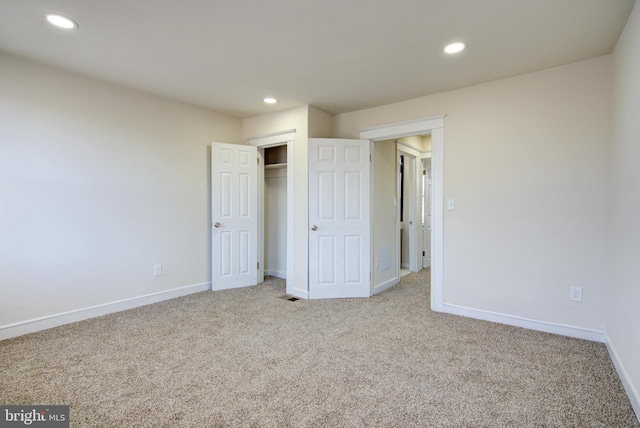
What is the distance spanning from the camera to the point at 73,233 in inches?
118

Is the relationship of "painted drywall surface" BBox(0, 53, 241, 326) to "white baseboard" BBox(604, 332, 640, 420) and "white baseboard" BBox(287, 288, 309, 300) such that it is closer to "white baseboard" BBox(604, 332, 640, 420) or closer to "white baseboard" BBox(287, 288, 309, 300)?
"white baseboard" BBox(287, 288, 309, 300)

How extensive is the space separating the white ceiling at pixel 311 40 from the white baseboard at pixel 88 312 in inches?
90.5

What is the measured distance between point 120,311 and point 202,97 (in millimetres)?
2540

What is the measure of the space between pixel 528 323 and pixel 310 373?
7.06 ft

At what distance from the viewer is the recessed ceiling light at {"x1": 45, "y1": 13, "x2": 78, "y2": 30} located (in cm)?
209

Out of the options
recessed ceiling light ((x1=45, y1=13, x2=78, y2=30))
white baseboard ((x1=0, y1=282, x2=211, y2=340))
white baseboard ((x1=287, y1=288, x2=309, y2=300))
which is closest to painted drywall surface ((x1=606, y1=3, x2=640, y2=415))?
white baseboard ((x1=287, y1=288, x2=309, y2=300))

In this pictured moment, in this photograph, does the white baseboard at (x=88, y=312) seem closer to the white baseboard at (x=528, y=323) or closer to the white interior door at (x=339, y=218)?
the white interior door at (x=339, y=218)

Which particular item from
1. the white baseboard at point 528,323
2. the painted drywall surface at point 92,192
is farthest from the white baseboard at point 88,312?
the white baseboard at point 528,323

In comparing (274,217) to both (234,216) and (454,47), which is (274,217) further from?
(454,47)

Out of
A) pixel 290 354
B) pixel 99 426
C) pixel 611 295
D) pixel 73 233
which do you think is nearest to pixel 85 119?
pixel 73 233

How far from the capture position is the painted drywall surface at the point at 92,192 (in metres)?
2.67

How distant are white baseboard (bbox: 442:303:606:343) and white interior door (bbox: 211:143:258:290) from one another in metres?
2.64

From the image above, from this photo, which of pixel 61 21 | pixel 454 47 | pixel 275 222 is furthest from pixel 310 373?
pixel 275 222

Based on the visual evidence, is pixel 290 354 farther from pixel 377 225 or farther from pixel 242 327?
pixel 377 225
